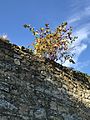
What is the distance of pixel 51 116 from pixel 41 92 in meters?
0.54

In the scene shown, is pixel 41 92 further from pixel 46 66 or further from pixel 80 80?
pixel 80 80

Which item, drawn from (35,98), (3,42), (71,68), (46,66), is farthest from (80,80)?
(3,42)

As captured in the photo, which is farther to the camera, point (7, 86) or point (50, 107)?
point (50, 107)

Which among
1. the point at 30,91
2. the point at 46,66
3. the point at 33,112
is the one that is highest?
the point at 46,66

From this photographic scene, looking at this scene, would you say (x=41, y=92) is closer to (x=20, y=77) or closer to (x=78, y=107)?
(x=20, y=77)

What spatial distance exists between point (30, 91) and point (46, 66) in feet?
3.04

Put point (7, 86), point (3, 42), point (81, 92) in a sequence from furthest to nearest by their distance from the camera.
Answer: point (81, 92) < point (3, 42) < point (7, 86)

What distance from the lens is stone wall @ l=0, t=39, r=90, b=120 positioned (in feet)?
20.8

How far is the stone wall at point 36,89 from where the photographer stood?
20.8 ft

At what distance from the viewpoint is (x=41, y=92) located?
692cm

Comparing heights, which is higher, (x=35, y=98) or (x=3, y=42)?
(x=3, y=42)

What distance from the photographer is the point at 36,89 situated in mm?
6852

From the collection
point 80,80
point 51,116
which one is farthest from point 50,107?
point 80,80

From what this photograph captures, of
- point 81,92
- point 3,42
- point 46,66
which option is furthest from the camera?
point 81,92
